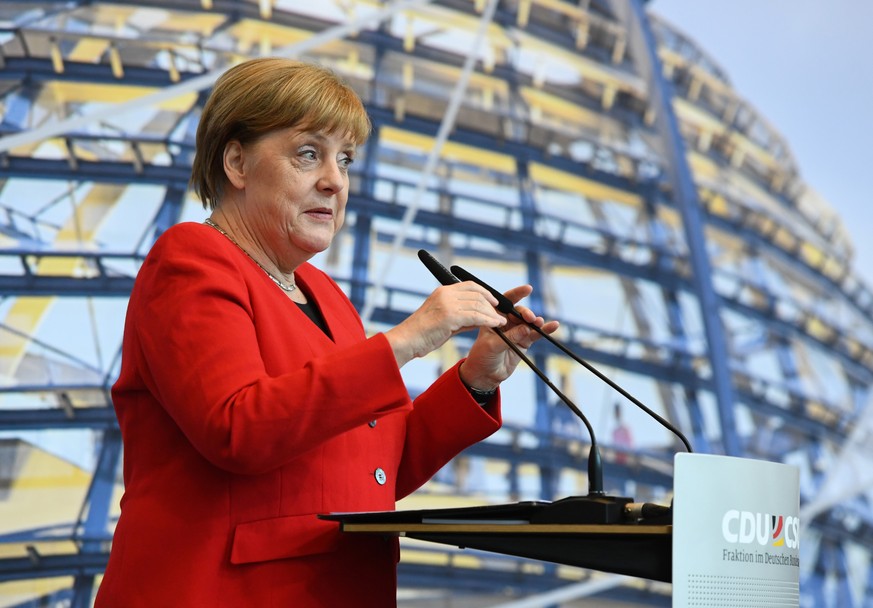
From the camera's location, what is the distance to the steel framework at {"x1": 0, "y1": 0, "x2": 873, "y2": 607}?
3.87m

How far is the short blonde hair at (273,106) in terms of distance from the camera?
153 cm

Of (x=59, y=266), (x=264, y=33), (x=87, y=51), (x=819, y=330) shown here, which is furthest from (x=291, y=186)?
(x=819, y=330)

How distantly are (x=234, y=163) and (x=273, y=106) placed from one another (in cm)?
12

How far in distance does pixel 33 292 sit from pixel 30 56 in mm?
1035

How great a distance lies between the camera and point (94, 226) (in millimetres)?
4164

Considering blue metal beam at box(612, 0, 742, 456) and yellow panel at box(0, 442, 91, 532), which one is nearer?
yellow panel at box(0, 442, 91, 532)

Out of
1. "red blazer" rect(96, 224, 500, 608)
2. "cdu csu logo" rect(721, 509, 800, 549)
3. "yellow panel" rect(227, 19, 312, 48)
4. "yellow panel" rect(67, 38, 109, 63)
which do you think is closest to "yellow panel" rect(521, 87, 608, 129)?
"yellow panel" rect(227, 19, 312, 48)

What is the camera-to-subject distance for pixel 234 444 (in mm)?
1260

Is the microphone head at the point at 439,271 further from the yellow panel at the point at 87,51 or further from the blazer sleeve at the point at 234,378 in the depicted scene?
the yellow panel at the point at 87,51

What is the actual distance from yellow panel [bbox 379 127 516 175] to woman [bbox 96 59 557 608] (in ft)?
12.1

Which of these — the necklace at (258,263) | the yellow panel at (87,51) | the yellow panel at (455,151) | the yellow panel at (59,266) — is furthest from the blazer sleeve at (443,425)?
the yellow panel at (455,151)

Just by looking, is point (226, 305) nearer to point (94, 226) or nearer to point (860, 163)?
point (94, 226)

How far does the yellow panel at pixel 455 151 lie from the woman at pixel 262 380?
370 centimetres

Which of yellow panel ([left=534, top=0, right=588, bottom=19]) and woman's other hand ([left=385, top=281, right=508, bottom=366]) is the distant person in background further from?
woman's other hand ([left=385, top=281, right=508, bottom=366])
